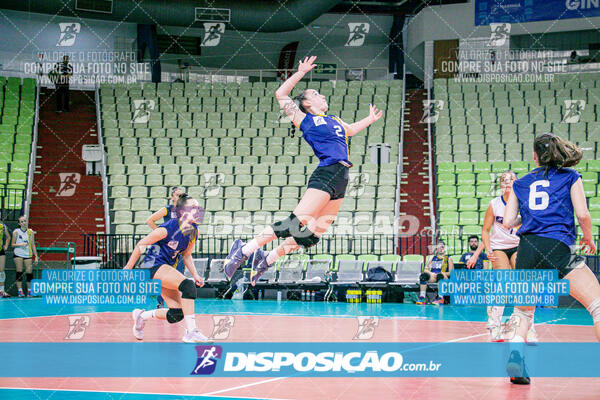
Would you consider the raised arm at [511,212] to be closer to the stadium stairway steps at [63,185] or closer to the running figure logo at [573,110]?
the stadium stairway steps at [63,185]

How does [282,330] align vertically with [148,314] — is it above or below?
below

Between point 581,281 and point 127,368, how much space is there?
10.8 ft

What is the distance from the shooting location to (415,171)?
19.1 m

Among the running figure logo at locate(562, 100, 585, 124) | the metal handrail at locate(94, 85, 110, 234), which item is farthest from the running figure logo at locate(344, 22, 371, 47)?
the metal handrail at locate(94, 85, 110, 234)

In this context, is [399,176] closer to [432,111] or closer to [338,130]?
[432,111]

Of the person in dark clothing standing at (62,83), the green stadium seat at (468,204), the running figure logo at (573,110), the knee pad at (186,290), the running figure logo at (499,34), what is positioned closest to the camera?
the knee pad at (186,290)

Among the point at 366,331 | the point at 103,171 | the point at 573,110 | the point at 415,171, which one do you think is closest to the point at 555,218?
the point at 366,331

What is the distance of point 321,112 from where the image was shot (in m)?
5.32

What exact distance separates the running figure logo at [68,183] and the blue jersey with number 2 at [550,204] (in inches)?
601

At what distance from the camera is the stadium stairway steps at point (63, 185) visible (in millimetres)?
16938

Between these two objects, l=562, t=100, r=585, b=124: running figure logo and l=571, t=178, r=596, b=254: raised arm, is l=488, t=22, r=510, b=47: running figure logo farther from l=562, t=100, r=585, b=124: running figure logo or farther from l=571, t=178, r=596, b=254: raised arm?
l=571, t=178, r=596, b=254: raised arm

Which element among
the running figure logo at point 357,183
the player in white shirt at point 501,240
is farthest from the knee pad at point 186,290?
the running figure logo at point 357,183

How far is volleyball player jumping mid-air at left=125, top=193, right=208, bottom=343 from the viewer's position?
21.6 feet

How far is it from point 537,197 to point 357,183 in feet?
39.0
